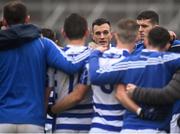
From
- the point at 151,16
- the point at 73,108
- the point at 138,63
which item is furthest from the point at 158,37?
the point at 151,16

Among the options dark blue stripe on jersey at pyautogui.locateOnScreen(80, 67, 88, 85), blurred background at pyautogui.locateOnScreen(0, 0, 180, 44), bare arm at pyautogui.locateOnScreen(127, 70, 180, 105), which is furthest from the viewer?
blurred background at pyautogui.locateOnScreen(0, 0, 180, 44)

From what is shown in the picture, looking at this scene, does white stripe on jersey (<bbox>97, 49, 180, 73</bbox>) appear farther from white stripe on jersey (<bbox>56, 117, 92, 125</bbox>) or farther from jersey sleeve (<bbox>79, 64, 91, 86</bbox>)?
white stripe on jersey (<bbox>56, 117, 92, 125</bbox>)

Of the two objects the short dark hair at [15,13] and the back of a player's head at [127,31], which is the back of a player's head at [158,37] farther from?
the short dark hair at [15,13]

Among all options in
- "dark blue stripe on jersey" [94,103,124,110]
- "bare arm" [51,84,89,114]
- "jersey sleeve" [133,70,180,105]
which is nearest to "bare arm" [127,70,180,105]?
"jersey sleeve" [133,70,180,105]

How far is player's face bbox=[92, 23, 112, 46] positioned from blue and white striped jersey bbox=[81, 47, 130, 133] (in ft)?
2.48

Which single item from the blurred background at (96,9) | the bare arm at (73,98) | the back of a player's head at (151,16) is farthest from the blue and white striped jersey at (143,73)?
the blurred background at (96,9)

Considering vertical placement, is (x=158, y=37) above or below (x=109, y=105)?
above

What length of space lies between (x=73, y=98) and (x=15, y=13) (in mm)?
864

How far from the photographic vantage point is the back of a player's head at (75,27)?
23.3 feet

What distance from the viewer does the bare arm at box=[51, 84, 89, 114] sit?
7039 millimetres

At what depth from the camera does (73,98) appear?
23.1ft

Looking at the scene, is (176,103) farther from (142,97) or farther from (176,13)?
(176,13)

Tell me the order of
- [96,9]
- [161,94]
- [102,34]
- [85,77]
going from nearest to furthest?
[161,94], [85,77], [102,34], [96,9]

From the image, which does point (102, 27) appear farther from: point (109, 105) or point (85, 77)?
point (109, 105)
